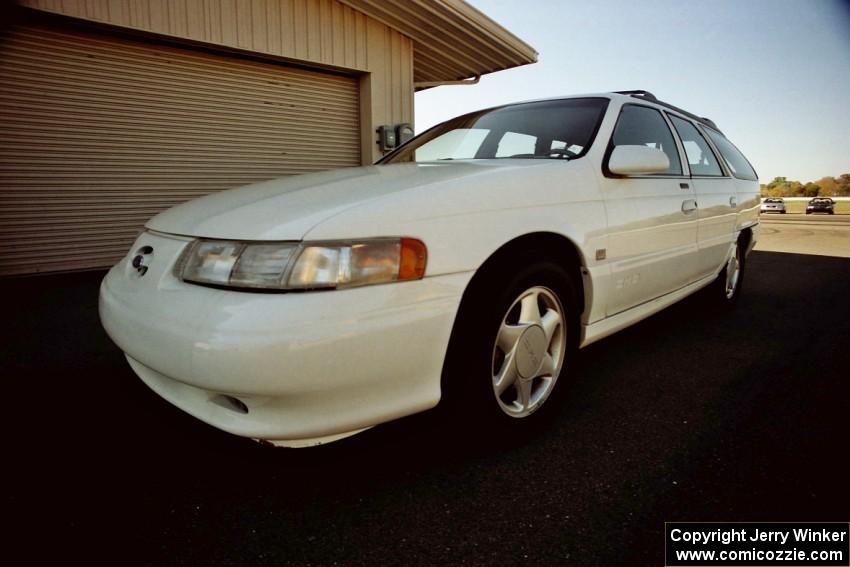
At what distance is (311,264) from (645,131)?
91.3 inches

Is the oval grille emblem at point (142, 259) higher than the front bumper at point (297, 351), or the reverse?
the oval grille emblem at point (142, 259)

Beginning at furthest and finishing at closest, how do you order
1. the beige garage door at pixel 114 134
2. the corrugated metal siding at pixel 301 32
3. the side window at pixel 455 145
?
the corrugated metal siding at pixel 301 32
the beige garage door at pixel 114 134
the side window at pixel 455 145

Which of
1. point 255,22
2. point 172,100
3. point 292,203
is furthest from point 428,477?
point 255,22

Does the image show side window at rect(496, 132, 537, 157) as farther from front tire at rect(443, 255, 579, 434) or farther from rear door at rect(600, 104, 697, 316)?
front tire at rect(443, 255, 579, 434)

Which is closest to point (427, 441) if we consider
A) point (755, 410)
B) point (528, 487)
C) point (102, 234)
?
point (528, 487)

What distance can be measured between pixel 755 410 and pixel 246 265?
86.2 inches

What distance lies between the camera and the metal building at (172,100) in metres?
4.93

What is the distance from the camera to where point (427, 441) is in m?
1.86

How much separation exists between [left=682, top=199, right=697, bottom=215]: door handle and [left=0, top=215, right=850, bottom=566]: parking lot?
92 cm

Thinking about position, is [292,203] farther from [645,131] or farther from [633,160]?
[645,131]

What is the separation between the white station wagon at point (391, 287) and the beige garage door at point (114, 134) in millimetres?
4386

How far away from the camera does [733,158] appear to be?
159 inches

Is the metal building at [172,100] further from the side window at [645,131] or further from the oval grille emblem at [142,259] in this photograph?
the side window at [645,131]

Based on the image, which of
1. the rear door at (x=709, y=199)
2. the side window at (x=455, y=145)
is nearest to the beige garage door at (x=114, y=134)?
the side window at (x=455, y=145)
